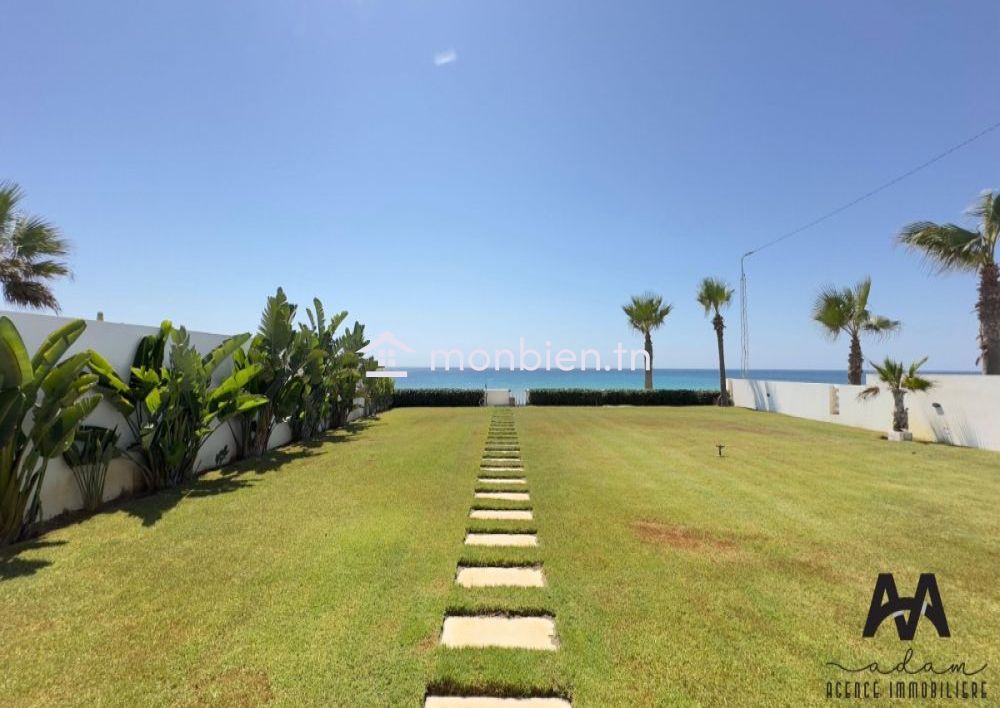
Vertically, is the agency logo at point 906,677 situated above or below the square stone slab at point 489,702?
below

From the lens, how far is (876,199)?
1214cm

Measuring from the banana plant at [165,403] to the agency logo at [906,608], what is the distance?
23.2 ft

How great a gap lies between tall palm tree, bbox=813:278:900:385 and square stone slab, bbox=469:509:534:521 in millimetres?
17110

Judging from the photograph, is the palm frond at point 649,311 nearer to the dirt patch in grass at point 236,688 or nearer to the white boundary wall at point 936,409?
the white boundary wall at point 936,409

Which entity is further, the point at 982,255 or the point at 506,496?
the point at 982,255

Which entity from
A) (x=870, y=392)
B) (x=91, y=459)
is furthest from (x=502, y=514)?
(x=870, y=392)

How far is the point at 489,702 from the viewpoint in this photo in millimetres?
1812

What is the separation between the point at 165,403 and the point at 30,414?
4.20 ft

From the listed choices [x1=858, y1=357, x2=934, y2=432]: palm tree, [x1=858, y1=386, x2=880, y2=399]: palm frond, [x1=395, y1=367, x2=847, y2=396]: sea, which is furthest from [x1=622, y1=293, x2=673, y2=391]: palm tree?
[x1=858, y1=357, x2=934, y2=432]: palm tree

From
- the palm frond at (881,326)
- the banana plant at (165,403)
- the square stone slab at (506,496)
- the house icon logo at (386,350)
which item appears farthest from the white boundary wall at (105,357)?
the palm frond at (881,326)

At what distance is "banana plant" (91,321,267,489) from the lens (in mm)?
5012

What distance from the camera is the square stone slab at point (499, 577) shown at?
114 inches

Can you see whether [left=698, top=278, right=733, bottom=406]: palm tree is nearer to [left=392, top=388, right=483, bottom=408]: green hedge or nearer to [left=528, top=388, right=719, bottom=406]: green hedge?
[left=528, top=388, right=719, bottom=406]: green hedge

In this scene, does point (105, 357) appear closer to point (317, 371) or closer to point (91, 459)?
point (91, 459)
